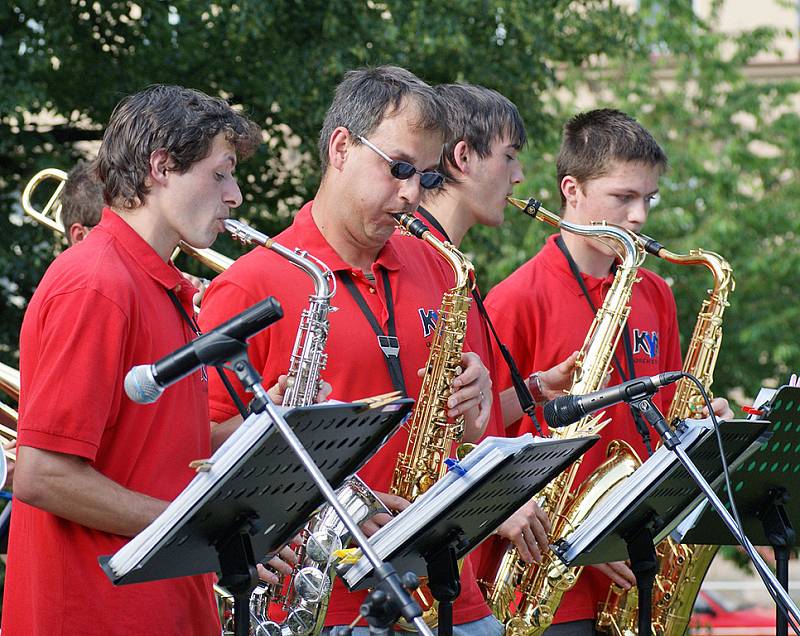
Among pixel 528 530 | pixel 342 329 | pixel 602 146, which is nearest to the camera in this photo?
pixel 342 329

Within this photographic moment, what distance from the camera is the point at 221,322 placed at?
Result: 381cm

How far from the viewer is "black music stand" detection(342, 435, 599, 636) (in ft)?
10.6

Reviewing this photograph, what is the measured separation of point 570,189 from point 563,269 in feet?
1.72

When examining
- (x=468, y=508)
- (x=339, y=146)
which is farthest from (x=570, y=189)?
(x=468, y=508)

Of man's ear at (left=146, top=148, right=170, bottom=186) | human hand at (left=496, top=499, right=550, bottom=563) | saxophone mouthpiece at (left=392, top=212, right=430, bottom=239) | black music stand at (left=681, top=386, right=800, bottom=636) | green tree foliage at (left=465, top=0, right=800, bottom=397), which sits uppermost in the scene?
man's ear at (left=146, top=148, right=170, bottom=186)

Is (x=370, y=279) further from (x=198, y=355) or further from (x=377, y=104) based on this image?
(x=198, y=355)

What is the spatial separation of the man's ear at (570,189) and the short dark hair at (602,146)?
19 mm

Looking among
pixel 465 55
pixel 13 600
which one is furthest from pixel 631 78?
pixel 13 600

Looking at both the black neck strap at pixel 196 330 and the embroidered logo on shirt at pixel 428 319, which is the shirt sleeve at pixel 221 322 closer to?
the black neck strap at pixel 196 330

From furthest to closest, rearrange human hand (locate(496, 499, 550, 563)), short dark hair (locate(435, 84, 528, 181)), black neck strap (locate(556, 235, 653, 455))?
black neck strap (locate(556, 235, 653, 455)) → short dark hair (locate(435, 84, 528, 181)) → human hand (locate(496, 499, 550, 563))

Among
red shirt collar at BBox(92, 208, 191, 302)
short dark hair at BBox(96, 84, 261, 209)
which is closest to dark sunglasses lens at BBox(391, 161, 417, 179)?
short dark hair at BBox(96, 84, 261, 209)

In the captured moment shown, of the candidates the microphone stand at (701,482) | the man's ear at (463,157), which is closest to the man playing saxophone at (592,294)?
the man's ear at (463,157)

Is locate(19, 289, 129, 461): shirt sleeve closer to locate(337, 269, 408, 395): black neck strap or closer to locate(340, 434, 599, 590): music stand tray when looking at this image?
locate(340, 434, 599, 590): music stand tray

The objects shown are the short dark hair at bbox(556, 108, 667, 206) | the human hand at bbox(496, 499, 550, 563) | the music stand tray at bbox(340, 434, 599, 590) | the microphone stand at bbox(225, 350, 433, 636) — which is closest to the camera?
the microphone stand at bbox(225, 350, 433, 636)
